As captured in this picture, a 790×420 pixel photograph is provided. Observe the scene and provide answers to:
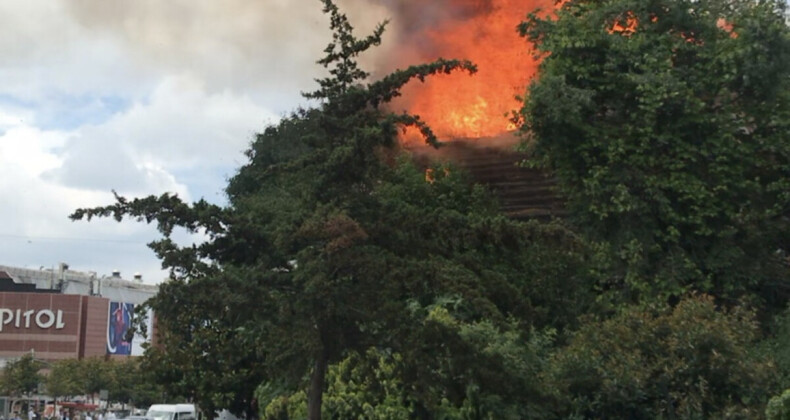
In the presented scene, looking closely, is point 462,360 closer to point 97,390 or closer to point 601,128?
point 601,128

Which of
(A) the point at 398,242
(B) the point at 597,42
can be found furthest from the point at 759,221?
(A) the point at 398,242

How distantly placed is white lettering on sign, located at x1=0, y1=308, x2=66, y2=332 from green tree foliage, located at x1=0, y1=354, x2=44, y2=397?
2077 centimetres

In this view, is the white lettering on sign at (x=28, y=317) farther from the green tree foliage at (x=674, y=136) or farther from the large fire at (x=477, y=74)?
the green tree foliage at (x=674, y=136)

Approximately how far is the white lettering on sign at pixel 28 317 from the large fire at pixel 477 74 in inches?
2867

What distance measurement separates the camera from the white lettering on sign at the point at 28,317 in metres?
95.9

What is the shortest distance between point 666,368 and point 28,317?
89529mm

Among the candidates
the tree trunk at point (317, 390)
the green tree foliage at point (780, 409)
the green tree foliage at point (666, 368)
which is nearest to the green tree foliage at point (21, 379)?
the green tree foliage at point (666, 368)

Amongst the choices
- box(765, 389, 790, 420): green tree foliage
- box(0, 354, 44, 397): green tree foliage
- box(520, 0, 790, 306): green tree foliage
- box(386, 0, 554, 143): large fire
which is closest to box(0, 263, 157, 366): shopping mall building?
box(0, 354, 44, 397): green tree foliage

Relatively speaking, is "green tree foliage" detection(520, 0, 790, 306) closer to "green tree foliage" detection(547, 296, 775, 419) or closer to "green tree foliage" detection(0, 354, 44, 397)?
"green tree foliage" detection(547, 296, 775, 419)

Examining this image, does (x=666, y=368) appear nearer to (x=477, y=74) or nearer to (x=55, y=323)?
(x=477, y=74)

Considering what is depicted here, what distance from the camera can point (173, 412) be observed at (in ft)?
124

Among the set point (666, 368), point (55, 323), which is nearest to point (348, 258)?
point (666, 368)

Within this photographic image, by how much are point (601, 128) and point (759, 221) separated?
15.9 ft

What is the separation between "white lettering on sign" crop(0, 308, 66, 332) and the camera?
95.9 metres
